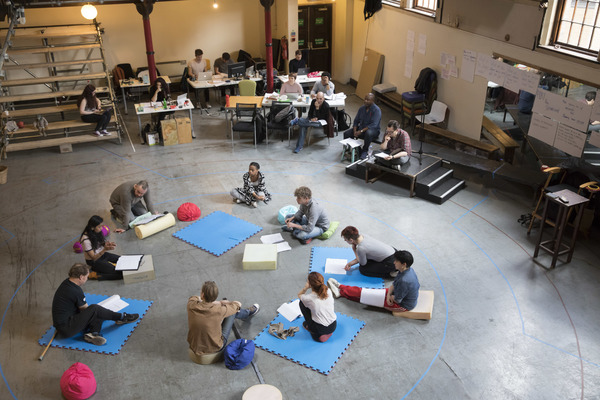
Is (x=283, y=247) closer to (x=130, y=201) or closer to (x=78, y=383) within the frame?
(x=130, y=201)

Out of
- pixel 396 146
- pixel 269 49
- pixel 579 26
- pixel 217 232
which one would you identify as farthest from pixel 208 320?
pixel 269 49

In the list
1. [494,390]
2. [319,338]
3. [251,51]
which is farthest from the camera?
[251,51]

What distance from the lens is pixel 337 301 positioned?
7164mm

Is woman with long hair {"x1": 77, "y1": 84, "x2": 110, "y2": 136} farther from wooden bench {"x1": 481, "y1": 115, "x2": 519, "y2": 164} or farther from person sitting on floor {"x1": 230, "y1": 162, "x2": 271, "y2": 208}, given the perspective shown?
wooden bench {"x1": 481, "y1": 115, "x2": 519, "y2": 164}

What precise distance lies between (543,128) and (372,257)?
175 inches

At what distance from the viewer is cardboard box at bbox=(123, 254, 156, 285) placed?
7477 mm

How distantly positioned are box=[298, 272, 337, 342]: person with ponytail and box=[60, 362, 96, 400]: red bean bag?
2.47 meters

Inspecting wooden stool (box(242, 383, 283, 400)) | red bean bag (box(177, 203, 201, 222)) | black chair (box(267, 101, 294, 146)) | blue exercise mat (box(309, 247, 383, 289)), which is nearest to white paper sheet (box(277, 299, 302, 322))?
blue exercise mat (box(309, 247, 383, 289))

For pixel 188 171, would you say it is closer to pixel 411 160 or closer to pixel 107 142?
pixel 107 142

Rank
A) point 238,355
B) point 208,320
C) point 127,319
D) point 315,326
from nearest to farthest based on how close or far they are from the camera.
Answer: point 208,320, point 238,355, point 315,326, point 127,319

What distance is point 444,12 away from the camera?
11742 mm

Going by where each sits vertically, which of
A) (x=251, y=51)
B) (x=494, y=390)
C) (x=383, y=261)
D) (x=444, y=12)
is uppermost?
(x=444, y=12)

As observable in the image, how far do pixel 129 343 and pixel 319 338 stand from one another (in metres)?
2.33

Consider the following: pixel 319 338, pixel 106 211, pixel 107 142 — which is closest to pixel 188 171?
pixel 106 211
